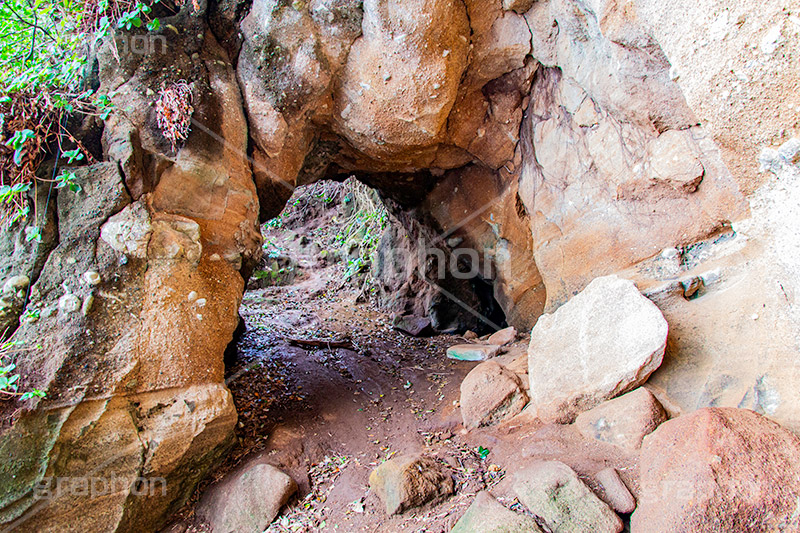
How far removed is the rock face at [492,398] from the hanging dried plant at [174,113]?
286cm

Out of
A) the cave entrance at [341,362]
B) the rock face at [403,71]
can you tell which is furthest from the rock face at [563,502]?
the rock face at [403,71]

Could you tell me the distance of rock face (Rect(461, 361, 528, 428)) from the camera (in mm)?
3020

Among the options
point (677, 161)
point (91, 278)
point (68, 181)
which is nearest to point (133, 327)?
point (91, 278)

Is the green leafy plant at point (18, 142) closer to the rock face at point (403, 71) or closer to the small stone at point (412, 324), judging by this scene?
the rock face at point (403, 71)

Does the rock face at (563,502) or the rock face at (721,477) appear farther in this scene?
the rock face at (563,502)

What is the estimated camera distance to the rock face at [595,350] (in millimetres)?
2463

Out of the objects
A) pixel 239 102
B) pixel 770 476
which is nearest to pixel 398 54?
pixel 239 102

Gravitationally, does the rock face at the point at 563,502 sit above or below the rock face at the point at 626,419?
below

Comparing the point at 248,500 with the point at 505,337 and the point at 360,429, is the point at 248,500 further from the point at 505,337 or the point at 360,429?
the point at 505,337

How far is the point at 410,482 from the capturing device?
2434 mm

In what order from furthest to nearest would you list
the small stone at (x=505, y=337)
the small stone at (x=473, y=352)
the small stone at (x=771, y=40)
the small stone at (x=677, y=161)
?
the small stone at (x=505, y=337)
the small stone at (x=473, y=352)
the small stone at (x=677, y=161)
the small stone at (x=771, y=40)

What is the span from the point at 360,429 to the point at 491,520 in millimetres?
1710

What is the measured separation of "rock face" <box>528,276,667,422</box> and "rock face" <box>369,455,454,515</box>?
0.78 metres

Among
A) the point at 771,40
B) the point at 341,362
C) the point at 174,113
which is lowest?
the point at 341,362
